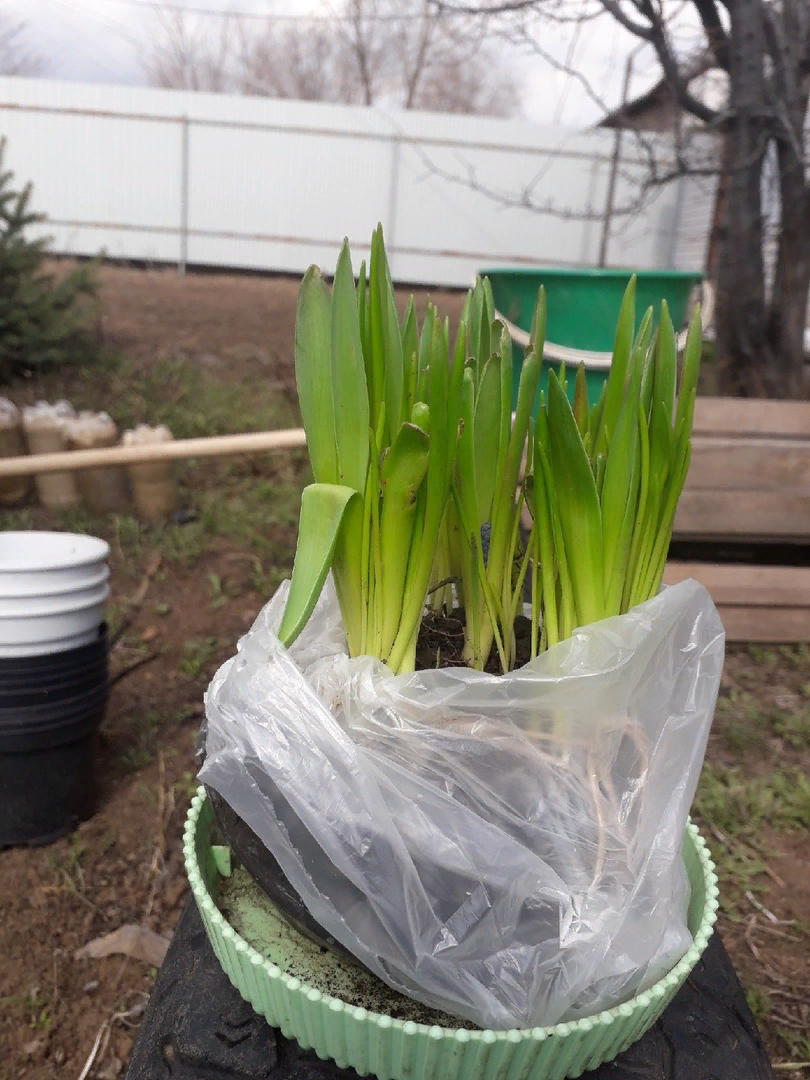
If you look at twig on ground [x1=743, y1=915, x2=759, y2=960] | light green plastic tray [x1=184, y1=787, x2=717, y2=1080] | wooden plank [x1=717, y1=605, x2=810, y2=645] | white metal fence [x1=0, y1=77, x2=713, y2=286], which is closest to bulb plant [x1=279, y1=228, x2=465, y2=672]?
light green plastic tray [x1=184, y1=787, x2=717, y2=1080]

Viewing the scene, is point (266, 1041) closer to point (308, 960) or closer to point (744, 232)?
point (308, 960)

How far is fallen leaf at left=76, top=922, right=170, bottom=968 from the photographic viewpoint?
1.24m

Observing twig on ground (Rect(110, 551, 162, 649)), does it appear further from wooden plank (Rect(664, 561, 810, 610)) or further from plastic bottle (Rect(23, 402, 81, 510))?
wooden plank (Rect(664, 561, 810, 610))

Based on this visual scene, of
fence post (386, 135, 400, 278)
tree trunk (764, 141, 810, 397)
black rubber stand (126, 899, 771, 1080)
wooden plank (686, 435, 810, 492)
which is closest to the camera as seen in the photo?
black rubber stand (126, 899, 771, 1080)

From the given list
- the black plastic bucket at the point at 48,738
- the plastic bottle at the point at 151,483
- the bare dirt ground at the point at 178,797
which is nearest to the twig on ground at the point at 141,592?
the bare dirt ground at the point at 178,797

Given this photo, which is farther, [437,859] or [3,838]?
[3,838]

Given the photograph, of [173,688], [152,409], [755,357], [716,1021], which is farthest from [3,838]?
[755,357]

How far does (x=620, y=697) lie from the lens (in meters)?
0.57

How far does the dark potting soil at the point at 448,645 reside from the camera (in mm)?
705

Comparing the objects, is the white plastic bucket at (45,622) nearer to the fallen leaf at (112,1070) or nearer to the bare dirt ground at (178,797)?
the bare dirt ground at (178,797)

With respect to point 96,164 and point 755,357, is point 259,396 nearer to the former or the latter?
point 755,357

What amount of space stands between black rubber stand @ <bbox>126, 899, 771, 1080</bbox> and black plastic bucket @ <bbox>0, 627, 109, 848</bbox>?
776 mm

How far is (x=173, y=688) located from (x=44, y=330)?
7.94 feet

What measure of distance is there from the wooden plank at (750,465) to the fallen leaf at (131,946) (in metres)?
1.64
